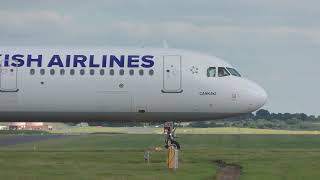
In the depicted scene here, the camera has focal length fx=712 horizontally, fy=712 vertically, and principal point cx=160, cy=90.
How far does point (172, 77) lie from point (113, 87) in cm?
315

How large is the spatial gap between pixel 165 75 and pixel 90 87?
3.97 m

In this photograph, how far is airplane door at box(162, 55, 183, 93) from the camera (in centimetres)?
3734

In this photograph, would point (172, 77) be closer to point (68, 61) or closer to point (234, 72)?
point (234, 72)

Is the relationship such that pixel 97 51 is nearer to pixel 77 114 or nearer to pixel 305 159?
pixel 77 114

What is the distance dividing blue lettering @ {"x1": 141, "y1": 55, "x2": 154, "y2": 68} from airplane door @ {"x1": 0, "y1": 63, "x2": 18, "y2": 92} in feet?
21.9

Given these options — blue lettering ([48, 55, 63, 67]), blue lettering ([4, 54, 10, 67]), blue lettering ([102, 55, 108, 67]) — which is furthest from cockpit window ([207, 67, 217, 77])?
blue lettering ([4, 54, 10, 67])

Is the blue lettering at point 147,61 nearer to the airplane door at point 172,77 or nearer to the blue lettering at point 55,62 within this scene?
the airplane door at point 172,77

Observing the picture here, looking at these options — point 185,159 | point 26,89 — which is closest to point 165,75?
point 185,159

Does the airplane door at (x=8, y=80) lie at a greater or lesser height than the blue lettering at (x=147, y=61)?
lesser

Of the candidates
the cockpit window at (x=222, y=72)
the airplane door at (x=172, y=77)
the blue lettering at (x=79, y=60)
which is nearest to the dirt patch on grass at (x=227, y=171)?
the airplane door at (x=172, y=77)

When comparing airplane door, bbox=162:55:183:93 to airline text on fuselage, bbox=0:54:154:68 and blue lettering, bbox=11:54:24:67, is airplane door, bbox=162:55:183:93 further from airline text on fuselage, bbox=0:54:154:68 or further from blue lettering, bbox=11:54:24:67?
blue lettering, bbox=11:54:24:67

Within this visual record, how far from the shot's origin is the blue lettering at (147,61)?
37469 millimetres

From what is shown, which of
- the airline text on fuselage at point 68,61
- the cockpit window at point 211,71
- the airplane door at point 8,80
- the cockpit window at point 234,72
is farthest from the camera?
the cockpit window at point 234,72

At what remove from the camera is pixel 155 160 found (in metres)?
35.3
